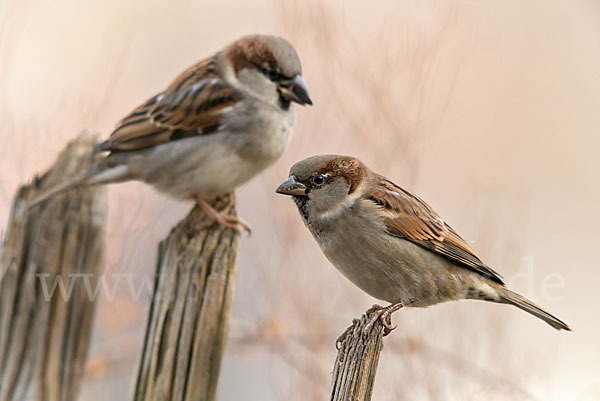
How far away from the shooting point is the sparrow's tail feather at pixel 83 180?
6.25 feet

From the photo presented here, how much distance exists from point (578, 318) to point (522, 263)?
0.84 metres

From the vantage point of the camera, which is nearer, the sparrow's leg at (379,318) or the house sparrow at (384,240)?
the sparrow's leg at (379,318)

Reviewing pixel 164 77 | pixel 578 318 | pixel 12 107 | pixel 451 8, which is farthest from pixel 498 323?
pixel 164 77

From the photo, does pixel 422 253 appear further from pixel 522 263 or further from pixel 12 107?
pixel 12 107

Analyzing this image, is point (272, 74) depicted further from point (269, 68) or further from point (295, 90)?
point (295, 90)

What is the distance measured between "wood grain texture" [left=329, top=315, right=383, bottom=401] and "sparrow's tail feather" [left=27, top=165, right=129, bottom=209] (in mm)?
893

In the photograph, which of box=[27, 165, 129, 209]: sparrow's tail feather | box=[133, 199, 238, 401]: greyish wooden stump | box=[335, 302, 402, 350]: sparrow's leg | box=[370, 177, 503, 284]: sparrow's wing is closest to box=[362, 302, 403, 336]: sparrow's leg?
box=[335, 302, 402, 350]: sparrow's leg

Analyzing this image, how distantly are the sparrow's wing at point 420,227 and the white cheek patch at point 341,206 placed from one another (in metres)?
0.06

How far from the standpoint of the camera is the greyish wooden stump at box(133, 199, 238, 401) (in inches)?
70.6

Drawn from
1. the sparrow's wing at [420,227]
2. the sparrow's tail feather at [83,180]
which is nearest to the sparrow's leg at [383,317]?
the sparrow's wing at [420,227]

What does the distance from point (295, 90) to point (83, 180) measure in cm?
92

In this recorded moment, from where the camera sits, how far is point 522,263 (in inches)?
120

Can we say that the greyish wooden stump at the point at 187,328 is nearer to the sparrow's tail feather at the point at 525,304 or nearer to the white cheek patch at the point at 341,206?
the white cheek patch at the point at 341,206

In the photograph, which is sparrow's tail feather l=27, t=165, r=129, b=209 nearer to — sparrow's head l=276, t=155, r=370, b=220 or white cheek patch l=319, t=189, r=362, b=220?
sparrow's head l=276, t=155, r=370, b=220
